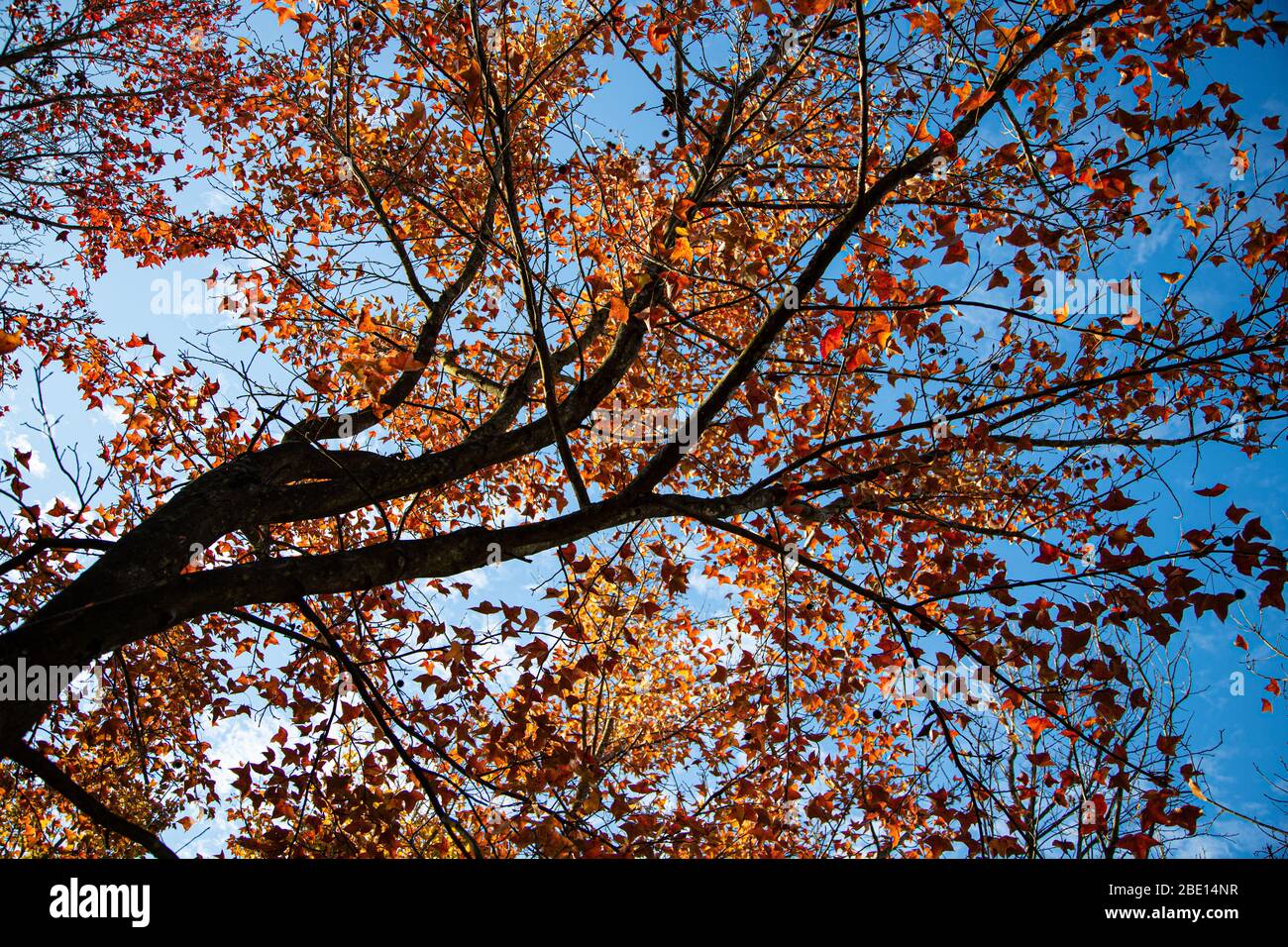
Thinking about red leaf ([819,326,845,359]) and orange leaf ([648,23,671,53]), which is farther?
orange leaf ([648,23,671,53])

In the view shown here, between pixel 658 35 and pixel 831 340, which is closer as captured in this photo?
pixel 831 340

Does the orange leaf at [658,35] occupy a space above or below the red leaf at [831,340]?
above

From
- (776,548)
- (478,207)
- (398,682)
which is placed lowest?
(398,682)

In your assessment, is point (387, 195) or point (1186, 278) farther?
point (387, 195)

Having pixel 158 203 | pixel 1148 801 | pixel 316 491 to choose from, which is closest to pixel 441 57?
pixel 316 491

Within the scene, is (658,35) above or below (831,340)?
above

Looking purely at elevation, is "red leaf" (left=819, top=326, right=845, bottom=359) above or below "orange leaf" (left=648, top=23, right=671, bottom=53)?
below

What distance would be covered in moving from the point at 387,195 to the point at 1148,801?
31.9 ft

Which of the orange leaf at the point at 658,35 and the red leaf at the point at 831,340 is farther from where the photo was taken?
the orange leaf at the point at 658,35

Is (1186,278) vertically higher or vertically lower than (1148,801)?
higher

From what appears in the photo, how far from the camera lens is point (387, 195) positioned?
858 centimetres
